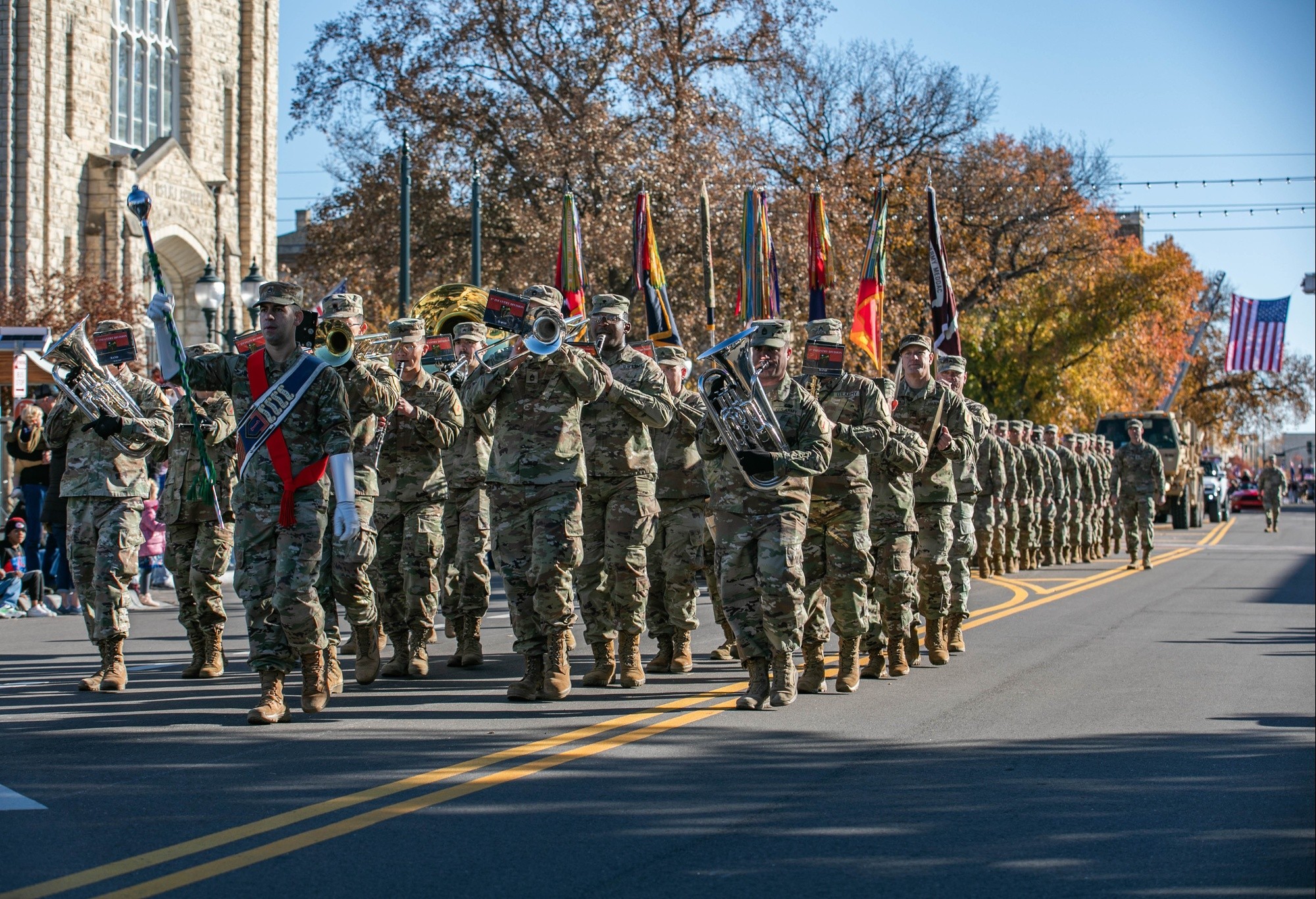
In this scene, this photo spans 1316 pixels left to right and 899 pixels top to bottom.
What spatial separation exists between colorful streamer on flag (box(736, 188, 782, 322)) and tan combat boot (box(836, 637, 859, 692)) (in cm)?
614

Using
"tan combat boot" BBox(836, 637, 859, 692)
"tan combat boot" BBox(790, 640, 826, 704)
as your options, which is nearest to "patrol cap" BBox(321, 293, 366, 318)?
"tan combat boot" BBox(790, 640, 826, 704)

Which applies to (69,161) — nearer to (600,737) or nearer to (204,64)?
(204,64)

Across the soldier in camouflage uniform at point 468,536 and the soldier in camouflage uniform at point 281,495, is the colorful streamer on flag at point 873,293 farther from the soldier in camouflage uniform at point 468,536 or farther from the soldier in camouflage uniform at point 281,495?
the soldier in camouflage uniform at point 281,495

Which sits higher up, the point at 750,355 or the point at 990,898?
Answer: the point at 750,355

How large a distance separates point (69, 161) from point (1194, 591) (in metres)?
27.4

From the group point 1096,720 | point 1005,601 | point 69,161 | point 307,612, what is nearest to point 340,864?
point 307,612

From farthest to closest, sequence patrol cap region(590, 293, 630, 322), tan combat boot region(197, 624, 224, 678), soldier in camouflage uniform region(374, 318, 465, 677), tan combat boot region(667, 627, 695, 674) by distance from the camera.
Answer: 1. tan combat boot region(667, 627, 695, 674)
2. tan combat boot region(197, 624, 224, 678)
3. soldier in camouflage uniform region(374, 318, 465, 677)
4. patrol cap region(590, 293, 630, 322)

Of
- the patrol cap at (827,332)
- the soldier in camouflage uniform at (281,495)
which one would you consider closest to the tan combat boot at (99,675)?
the soldier in camouflage uniform at (281,495)

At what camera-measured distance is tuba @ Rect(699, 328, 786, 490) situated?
8.25m

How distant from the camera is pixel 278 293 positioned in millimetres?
7938

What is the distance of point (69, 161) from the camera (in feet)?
115

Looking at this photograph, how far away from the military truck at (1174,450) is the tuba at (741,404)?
29.0 meters

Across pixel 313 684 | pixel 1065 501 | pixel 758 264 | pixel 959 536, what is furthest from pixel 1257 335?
pixel 313 684

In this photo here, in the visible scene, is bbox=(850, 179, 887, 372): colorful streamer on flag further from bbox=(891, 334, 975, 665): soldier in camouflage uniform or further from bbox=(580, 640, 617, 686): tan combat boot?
bbox=(580, 640, 617, 686): tan combat boot
